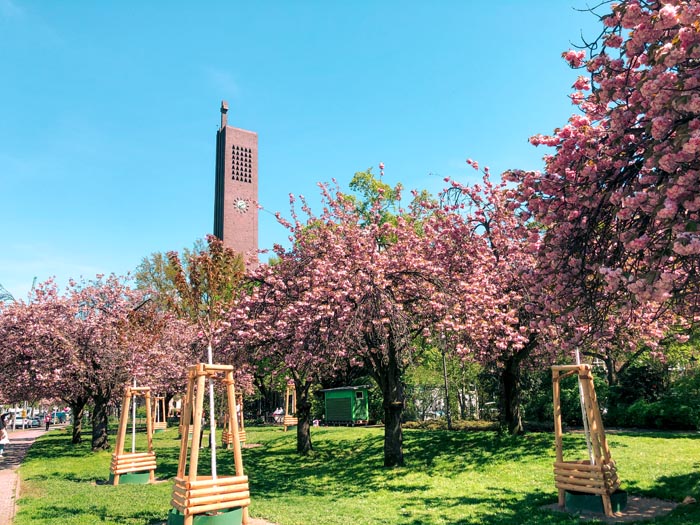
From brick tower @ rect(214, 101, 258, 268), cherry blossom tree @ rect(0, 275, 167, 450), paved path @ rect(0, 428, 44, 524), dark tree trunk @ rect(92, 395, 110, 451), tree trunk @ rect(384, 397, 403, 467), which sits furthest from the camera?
brick tower @ rect(214, 101, 258, 268)

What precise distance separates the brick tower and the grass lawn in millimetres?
45947

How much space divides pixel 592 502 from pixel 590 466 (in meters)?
0.55

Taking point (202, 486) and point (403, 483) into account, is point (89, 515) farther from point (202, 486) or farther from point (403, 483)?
point (403, 483)

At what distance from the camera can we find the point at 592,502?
8164mm

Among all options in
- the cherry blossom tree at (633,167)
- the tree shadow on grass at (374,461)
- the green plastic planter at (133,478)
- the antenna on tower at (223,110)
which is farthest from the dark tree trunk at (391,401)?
the antenna on tower at (223,110)

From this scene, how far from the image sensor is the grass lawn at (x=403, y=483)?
29.1 ft

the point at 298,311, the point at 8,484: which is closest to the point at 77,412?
the point at 8,484

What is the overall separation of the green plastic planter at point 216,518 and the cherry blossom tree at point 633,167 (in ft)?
19.4

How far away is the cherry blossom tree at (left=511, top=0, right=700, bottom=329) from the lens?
4.64 m

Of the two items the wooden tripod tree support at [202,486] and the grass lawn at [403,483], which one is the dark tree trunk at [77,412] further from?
the wooden tripod tree support at [202,486]

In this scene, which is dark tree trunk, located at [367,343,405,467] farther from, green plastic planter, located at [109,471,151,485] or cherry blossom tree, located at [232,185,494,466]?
green plastic planter, located at [109,471,151,485]

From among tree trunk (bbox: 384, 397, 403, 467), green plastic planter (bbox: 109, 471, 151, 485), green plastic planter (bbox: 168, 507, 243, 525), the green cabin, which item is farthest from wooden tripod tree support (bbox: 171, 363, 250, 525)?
the green cabin

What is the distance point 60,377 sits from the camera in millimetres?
19328

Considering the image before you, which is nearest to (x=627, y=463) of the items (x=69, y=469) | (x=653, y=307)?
(x=653, y=307)
